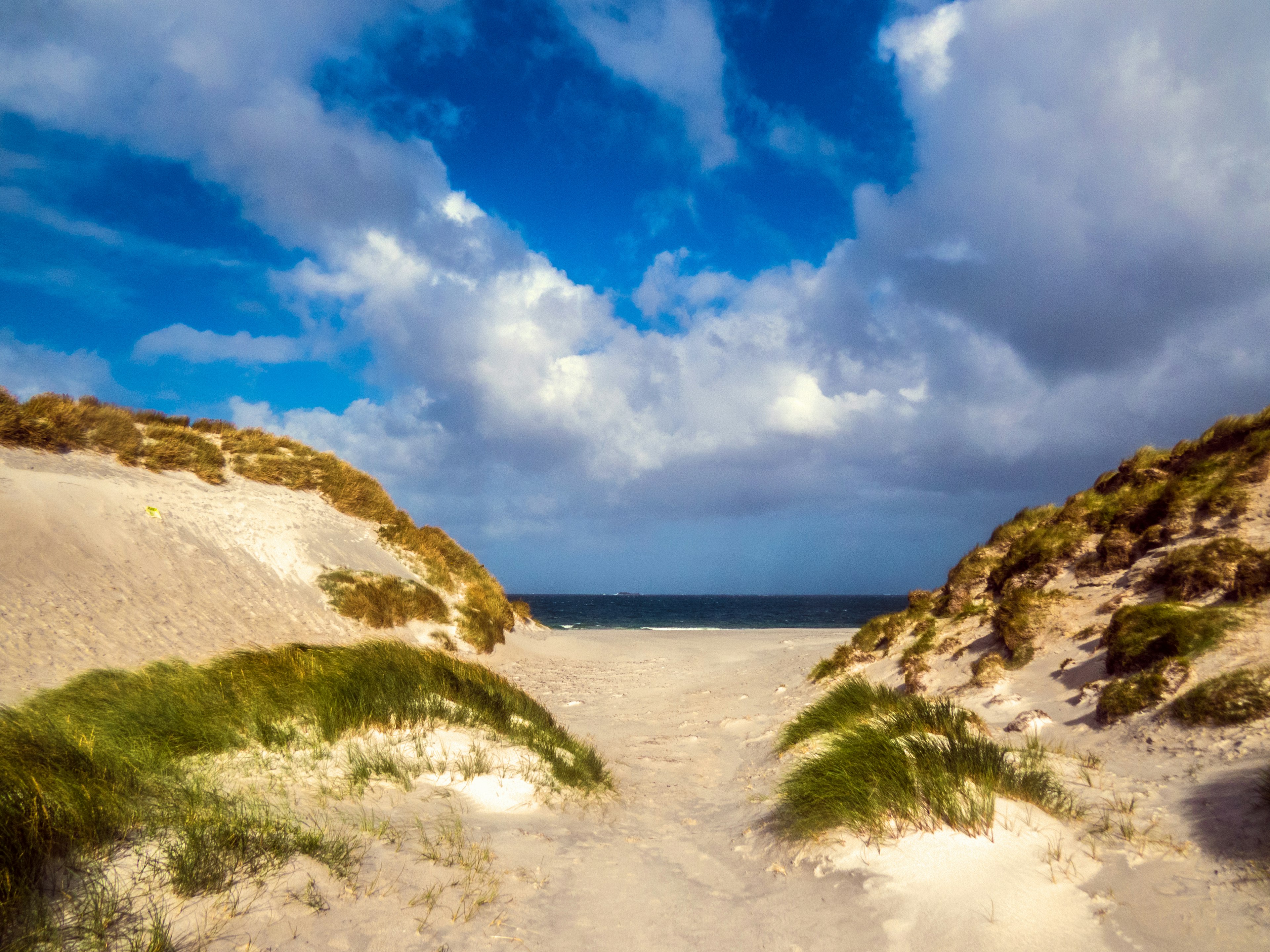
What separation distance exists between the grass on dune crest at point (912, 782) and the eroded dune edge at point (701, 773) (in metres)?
0.03

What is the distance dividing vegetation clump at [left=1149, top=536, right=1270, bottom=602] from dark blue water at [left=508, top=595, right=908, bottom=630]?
92.8 feet

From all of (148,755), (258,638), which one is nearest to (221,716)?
(148,755)

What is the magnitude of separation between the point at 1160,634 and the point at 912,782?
4.88 meters

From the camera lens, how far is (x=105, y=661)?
39.7ft

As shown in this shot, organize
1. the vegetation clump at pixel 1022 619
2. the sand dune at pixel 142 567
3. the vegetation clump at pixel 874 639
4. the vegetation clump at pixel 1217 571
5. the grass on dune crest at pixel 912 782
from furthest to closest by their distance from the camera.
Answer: the vegetation clump at pixel 874 639 → the sand dune at pixel 142 567 → the vegetation clump at pixel 1022 619 → the vegetation clump at pixel 1217 571 → the grass on dune crest at pixel 912 782

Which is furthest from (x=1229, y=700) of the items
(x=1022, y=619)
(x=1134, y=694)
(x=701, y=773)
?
(x=701, y=773)

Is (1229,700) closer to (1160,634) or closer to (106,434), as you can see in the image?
(1160,634)

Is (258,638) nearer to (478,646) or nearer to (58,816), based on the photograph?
(478,646)

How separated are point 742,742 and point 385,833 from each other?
22.7 feet

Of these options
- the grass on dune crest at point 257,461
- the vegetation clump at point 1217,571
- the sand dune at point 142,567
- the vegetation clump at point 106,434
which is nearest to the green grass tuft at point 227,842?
the sand dune at point 142,567

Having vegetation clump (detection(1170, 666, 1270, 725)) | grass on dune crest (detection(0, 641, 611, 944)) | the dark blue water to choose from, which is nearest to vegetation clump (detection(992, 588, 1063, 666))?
vegetation clump (detection(1170, 666, 1270, 725))

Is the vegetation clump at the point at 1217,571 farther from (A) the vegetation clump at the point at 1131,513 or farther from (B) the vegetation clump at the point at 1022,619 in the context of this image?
(B) the vegetation clump at the point at 1022,619

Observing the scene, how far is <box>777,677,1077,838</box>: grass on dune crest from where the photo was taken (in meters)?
5.11

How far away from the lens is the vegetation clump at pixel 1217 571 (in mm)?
7988
